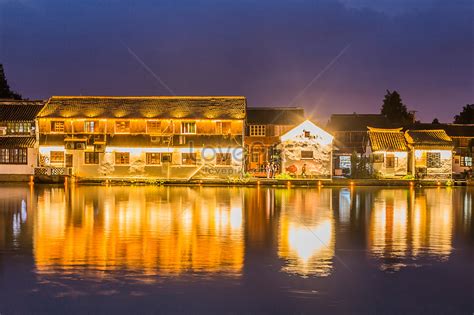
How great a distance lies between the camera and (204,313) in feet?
29.0

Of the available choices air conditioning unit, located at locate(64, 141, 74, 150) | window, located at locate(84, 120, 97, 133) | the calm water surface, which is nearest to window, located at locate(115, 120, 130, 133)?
window, located at locate(84, 120, 97, 133)

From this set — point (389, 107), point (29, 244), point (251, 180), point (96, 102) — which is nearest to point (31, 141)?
point (96, 102)

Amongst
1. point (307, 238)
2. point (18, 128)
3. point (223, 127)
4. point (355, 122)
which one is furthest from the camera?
point (355, 122)

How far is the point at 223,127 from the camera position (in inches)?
1758

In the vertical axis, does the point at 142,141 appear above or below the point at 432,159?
above

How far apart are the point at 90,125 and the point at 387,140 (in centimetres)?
2387

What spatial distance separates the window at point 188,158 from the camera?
43406 millimetres

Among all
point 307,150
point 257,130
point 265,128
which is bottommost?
point 307,150

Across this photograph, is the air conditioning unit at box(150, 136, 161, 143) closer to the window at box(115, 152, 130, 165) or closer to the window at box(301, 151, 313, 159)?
the window at box(115, 152, 130, 165)

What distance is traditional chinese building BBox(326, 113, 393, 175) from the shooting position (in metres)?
56.4

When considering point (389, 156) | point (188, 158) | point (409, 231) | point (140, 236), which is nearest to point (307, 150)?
point (389, 156)

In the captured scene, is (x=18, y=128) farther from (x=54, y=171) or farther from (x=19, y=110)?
(x=54, y=171)

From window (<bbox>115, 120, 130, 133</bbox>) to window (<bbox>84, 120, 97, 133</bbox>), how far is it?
1.75 meters

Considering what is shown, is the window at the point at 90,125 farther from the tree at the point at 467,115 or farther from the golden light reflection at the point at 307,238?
the tree at the point at 467,115
